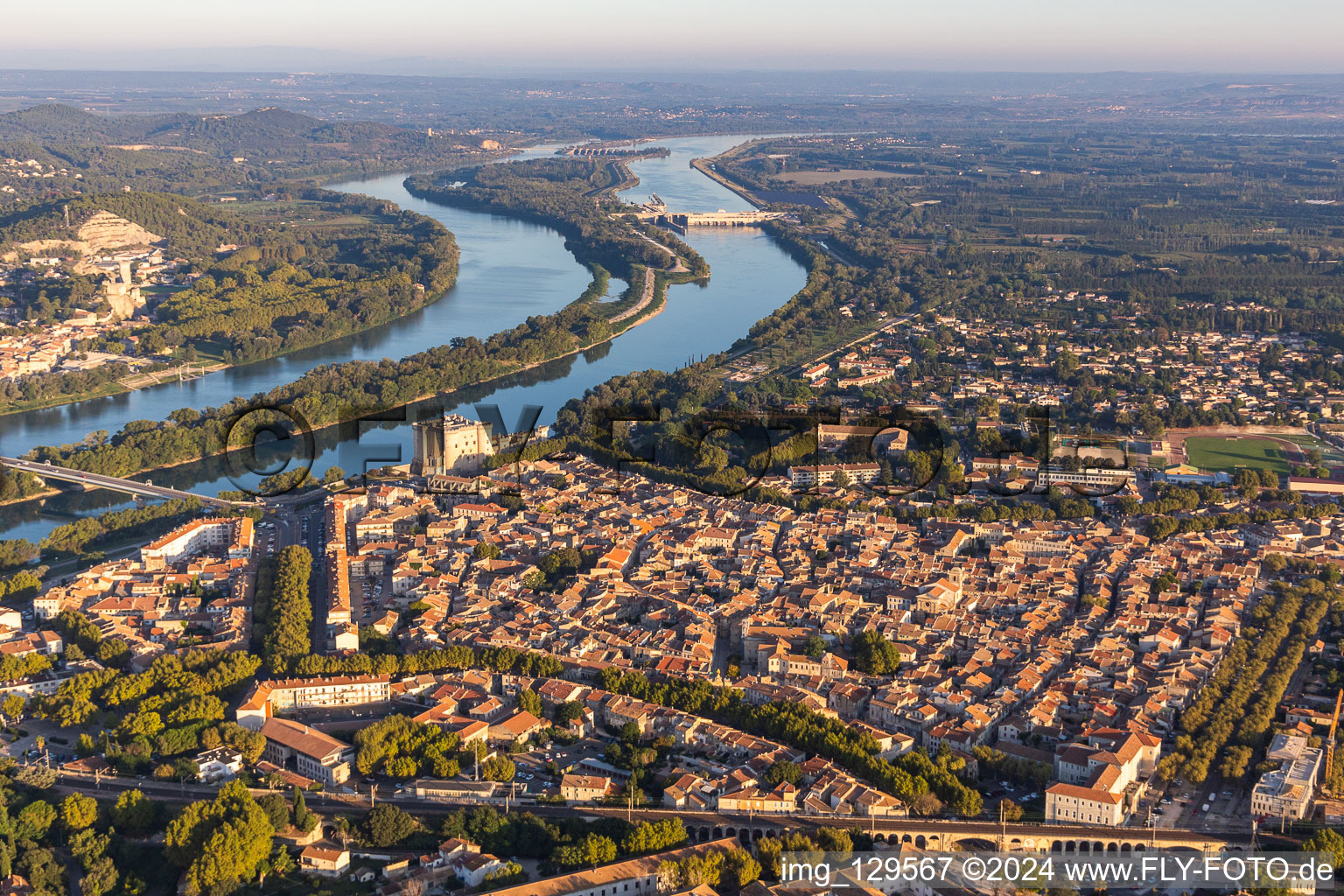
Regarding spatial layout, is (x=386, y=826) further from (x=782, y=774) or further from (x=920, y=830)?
(x=920, y=830)

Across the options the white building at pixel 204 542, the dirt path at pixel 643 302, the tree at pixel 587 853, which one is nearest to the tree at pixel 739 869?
the tree at pixel 587 853

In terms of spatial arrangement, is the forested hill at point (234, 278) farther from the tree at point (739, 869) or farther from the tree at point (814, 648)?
the tree at point (739, 869)

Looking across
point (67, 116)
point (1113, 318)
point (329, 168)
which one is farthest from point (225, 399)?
point (67, 116)

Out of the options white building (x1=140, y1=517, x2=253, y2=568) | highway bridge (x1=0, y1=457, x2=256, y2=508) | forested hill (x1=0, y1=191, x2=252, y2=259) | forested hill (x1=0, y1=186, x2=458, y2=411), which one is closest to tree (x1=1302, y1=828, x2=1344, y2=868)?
white building (x1=140, y1=517, x2=253, y2=568)

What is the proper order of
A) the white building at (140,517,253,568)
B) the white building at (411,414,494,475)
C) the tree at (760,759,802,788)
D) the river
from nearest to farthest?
the tree at (760,759,802,788) < the white building at (140,517,253,568) < the white building at (411,414,494,475) < the river

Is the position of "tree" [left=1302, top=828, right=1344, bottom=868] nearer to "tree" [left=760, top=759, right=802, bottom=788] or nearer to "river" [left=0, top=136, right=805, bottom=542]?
"tree" [left=760, top=759, right=802, bottom=788]

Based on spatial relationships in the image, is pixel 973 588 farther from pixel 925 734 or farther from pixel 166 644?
pixel 166 644

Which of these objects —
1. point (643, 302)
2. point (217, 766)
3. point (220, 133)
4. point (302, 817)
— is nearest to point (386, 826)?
point (302, 817)

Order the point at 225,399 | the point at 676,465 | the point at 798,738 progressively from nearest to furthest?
the point at 798,738, the point at 676,465, the point at 225,399

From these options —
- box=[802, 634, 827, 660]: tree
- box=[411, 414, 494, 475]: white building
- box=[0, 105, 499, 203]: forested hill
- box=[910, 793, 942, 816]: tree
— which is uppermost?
box=[0, 105, 499, 203]: forested hill
